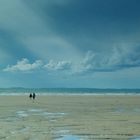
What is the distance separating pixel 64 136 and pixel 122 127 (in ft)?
17.5

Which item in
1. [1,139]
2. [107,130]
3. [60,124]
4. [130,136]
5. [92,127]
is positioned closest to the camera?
[1,139]

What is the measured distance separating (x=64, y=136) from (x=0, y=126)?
6258 millimetres

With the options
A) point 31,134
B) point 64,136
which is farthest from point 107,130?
point 31,134

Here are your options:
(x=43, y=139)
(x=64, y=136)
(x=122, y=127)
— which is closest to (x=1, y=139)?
(x=43, y=139)

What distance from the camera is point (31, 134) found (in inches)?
834

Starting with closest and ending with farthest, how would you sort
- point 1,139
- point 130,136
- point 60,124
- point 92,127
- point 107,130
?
point 1,139 → point 130,136 → point 107,130 → point 92,127 → point 60,124

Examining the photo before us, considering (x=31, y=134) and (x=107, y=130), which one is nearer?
(x=31, y=134)

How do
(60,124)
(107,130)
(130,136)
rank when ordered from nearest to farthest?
(130,136), (107,130), (60,124)

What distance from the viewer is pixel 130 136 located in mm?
20766

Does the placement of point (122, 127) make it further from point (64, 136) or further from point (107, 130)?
point (64, 136)

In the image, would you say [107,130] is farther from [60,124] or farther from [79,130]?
[60,124]

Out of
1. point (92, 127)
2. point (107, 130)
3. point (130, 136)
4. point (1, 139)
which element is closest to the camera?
point (1, 139)

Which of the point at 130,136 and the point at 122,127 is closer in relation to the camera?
the point at 130,136

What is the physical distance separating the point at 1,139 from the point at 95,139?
503 cm
